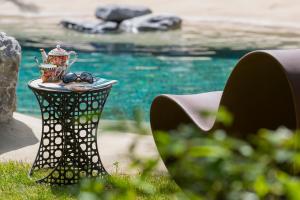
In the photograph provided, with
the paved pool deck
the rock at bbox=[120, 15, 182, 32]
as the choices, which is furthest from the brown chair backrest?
the rock at bbox=[120, 15, 182, 32]

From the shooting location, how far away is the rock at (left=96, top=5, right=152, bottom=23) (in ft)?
59.6

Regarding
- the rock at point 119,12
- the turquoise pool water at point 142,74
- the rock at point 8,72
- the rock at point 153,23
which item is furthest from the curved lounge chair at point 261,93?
the rock at point 119,12

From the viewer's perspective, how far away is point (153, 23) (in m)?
17.4

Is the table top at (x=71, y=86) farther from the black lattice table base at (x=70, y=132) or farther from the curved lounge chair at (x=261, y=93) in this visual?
the curved lounge chair at (x=261, y=93)

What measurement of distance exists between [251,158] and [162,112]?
3491mm

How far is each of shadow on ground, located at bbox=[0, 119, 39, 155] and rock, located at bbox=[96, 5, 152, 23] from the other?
1189 centimetres

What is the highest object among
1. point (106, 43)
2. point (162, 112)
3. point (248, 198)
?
point (248, 198)

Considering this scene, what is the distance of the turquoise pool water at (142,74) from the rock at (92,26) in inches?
139

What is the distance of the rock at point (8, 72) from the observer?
237 inches

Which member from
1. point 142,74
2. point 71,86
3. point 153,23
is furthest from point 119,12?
point 71,86

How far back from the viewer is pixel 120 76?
36.9 feet

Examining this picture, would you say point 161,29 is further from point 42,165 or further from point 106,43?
point 42,165

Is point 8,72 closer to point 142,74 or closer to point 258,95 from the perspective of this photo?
point 258,95

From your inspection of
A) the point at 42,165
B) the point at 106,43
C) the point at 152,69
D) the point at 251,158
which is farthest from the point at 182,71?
the point at 251,158
